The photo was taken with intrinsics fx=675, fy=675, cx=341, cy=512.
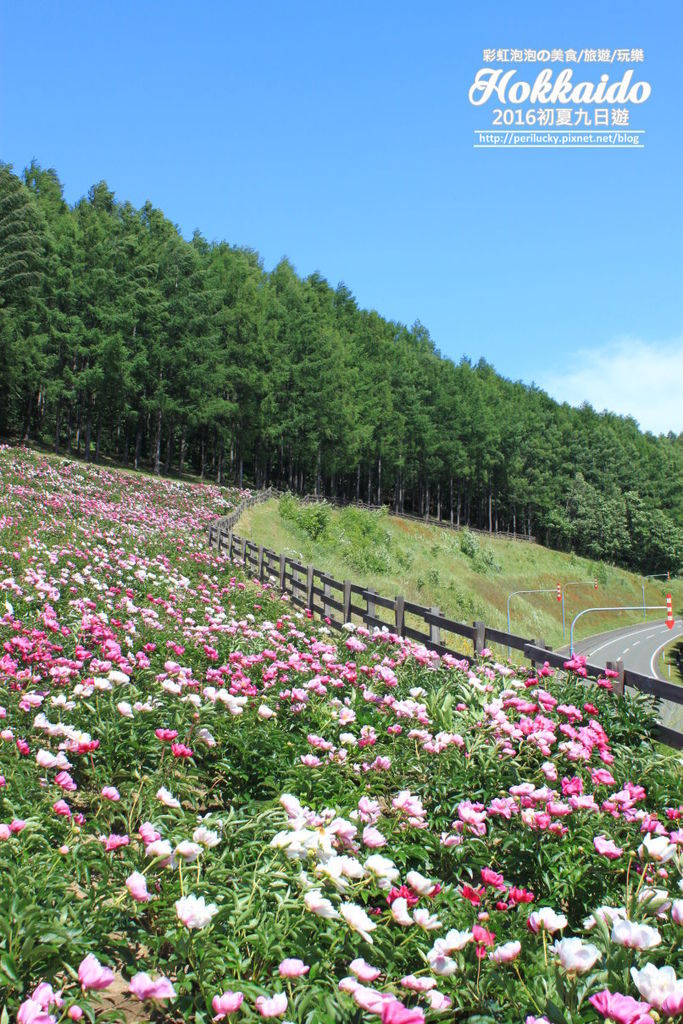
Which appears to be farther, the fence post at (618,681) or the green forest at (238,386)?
the green forest at (238,386)

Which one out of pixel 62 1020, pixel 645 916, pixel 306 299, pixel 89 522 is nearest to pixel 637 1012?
pixel 645 916

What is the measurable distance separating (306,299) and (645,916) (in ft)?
201

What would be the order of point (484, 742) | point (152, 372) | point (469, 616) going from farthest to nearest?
point (152, 372)
point (469, 616)
point (484, 742)

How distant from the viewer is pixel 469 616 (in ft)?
97.1

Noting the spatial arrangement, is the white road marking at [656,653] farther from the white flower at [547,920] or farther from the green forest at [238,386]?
the white flower at [547,920]

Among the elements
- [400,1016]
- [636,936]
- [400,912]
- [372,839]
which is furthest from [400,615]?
[400,1016]

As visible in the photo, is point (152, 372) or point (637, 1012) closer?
point (637, 1012)

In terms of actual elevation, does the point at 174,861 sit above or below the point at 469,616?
above

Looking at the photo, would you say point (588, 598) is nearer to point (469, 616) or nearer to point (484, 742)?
point (469, 616)

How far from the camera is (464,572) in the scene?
4362 centimetres

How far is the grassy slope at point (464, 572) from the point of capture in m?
28.2

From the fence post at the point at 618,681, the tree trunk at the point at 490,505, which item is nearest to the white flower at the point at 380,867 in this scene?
the fence post at the point at 618,681

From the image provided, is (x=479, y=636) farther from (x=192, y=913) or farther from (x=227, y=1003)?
(x=227, y=1003)

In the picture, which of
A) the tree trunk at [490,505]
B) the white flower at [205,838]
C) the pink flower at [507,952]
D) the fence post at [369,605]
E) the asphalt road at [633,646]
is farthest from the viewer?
the tree trunk at [490,505]
